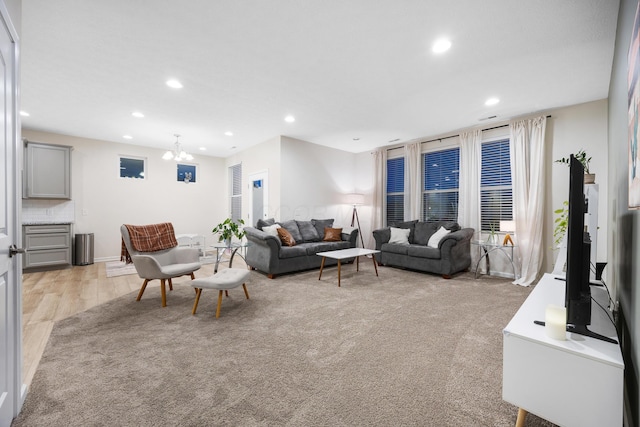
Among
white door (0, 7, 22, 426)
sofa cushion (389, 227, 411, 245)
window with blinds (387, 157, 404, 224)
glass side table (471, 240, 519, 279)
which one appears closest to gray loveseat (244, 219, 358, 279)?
sofa cushion (389, 227, 411, 245)

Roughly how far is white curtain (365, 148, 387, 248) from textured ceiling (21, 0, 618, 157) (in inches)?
67.7

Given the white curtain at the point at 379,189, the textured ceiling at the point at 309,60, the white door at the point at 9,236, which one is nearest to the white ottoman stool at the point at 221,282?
the white door at the point at 9,236

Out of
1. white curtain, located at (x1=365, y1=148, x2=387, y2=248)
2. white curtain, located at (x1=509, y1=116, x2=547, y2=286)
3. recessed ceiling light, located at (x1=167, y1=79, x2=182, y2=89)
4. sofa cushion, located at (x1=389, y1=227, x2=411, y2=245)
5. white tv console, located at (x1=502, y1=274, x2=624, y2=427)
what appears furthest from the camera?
white curtain, located at (x1=365, y1=148, x2=387, y2=248)

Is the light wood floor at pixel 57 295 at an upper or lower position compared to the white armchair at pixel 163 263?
lower

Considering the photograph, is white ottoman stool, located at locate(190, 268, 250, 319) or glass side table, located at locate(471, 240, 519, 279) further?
glass side table, located at locate(471, 240, 519, 279)

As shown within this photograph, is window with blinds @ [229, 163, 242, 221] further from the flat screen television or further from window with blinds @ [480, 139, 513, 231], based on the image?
the flat screen television

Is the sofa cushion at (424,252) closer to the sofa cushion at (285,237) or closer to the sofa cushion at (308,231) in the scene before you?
the sofa cushion at (308,231)

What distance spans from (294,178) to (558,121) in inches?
178

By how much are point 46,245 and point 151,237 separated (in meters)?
3.11

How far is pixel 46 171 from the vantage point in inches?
200

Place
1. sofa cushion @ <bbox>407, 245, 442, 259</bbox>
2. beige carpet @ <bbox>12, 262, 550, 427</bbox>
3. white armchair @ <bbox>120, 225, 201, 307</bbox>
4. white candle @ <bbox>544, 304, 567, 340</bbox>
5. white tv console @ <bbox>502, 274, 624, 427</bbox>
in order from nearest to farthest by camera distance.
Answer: white tv console @ <bbox>502, 274, 624, 427</bbox>
white candle @ <bbox>544, 304, 567, 340</bbox>
beige carpet @ <bbox>12, 262, 550, 427</bbox>
white armchair @ <bbox>120, 225, 201, 307</bbox>
sofa cushion @ <bbox>407, 245, 442, 259</bbox>

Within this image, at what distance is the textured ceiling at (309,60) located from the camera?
84.8 inches

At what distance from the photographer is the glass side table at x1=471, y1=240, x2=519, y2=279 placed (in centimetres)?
440

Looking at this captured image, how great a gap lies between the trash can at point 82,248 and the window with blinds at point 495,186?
7.55 meters
